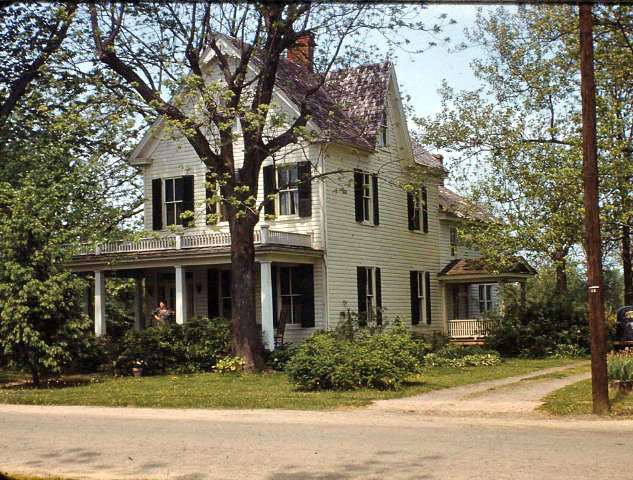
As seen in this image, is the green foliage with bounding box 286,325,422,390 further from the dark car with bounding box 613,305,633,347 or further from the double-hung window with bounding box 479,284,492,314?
the double-hung window with bounding box 479,284,492,314

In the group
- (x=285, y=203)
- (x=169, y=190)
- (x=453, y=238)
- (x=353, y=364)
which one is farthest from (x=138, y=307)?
(x=353, y=364)

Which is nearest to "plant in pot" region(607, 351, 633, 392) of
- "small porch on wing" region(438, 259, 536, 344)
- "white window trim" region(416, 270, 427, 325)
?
"small porch on wing" region(438, 259, 536, 344)

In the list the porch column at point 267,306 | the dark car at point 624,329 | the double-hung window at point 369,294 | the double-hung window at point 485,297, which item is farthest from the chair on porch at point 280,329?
the double-hung window at point 485,297

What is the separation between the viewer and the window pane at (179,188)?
31.1 meters

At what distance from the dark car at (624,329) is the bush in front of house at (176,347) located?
12956 millimetres

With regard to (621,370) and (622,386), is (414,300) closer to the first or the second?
(621,370)

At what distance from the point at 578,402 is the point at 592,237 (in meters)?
3.22

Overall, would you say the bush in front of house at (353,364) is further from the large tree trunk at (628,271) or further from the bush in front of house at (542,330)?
the large tree trunk at (628,271)

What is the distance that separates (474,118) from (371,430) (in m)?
24.1

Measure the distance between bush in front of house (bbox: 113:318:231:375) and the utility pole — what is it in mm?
13707

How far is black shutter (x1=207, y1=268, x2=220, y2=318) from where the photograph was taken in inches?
1233

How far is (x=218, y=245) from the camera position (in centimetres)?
2786

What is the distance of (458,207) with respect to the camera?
36.0 metres

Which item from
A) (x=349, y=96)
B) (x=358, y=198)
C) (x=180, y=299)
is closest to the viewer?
(x=180, y=299)
